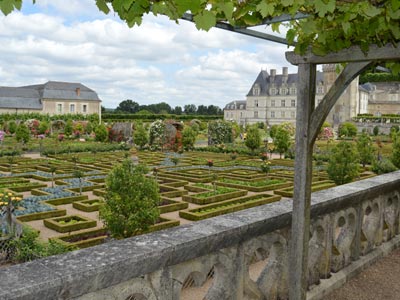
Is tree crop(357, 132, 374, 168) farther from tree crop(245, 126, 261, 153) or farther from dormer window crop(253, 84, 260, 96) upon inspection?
dormer window crop(253, 84, 260, 96)

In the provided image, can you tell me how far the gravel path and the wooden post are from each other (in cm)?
58

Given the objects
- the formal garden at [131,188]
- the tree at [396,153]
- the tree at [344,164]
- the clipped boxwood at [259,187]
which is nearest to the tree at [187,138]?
the formal garden at [131,188]

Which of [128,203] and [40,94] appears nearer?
[128,203]

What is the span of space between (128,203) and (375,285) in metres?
4.64

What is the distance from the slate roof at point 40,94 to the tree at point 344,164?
48385mm

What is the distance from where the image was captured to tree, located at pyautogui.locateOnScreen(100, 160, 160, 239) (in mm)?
7334

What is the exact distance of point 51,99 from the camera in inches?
2183

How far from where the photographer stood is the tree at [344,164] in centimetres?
1265

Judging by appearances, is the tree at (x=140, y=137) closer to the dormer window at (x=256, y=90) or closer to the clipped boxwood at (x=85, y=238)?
the clipped boxwood at (x=85, y=238)

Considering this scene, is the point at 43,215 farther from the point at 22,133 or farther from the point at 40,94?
the point at 40,94

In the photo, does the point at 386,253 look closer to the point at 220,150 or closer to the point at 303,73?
the point at 303,73

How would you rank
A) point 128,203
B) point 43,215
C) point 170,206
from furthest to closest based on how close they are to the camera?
point 170,206 → point 43,215 → point 128,203

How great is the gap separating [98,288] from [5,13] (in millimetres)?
1140

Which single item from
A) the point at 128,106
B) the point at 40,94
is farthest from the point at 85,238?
the point at 128,106
